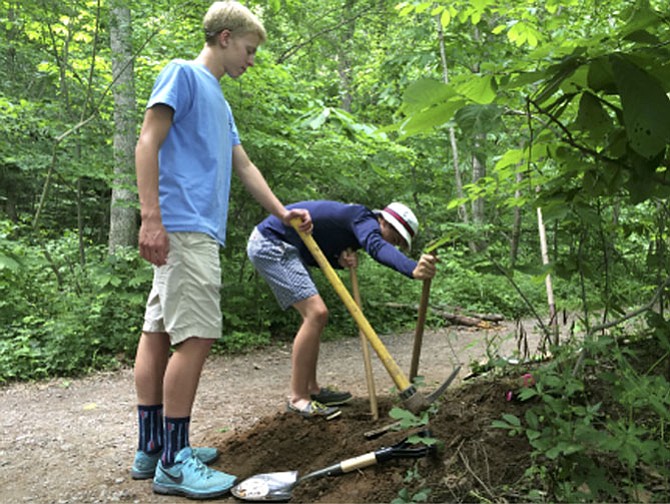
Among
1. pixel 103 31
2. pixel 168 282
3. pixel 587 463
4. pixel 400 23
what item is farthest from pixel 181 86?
pixel 400 23

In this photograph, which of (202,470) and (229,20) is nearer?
(202,470)

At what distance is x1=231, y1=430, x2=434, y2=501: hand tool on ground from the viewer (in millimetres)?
2430

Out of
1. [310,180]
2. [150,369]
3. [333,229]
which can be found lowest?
[150,369]

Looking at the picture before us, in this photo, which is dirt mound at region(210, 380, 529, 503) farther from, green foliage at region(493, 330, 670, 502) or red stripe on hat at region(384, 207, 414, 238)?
red stripe on hat at region(384, 207, 414, 238)

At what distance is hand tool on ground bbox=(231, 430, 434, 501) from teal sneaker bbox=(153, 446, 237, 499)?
0.07 metres

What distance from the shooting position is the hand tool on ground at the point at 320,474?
7.97ft

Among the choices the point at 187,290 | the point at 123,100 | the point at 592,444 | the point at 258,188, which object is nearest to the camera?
the point at 592,444

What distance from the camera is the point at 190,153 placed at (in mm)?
2637

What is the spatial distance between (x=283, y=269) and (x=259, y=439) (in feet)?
3.39

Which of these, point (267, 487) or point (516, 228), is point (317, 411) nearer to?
point (267, 487)

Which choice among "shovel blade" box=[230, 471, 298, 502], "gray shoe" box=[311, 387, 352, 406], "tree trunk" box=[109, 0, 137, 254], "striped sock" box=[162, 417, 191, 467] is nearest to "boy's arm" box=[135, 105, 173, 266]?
"striped sock" box=[162, 417, 191, 467]

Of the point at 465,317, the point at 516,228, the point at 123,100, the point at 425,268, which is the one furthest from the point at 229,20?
the point at 465,317

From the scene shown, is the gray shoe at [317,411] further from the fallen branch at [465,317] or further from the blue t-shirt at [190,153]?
the fallen branch at [465,317]

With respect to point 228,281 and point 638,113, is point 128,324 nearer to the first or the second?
point 228,281
